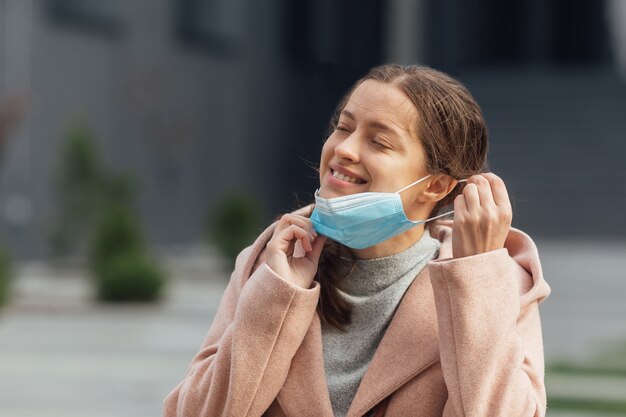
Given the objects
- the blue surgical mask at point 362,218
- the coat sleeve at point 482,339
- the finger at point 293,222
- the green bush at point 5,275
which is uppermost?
the blue surgical mask at point 362,218

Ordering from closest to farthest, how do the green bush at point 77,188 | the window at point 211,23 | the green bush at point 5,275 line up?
the green bush at point 5,275 → the green bush at point 77,188 → the window at point 211,23

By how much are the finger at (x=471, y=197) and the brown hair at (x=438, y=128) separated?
13 centimetres

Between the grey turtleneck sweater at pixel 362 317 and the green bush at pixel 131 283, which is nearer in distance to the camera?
the grey turtleneck sweater at pixel 362 317

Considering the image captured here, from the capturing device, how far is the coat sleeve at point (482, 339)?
2377 millimetres

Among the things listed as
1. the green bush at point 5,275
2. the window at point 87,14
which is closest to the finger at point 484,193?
the green bush at point 5,275

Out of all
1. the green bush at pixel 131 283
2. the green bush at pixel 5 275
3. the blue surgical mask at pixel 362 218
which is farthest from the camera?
the green bush at pixel 131 283

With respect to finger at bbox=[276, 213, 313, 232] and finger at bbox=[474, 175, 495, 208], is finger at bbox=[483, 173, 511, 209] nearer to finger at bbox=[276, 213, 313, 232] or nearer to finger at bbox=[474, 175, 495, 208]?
finger at bbox=[474, 175, 495, 208]

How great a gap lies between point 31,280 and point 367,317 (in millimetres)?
16059

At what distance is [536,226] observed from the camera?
26.3 meters

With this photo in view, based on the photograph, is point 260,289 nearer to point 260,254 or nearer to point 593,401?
point 260,254

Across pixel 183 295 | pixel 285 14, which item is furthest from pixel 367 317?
pixel 285 14

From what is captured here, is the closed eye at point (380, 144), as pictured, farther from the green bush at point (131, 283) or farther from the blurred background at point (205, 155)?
the green bush at point (131, 283)

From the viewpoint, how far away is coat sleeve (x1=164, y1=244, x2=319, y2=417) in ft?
8.27

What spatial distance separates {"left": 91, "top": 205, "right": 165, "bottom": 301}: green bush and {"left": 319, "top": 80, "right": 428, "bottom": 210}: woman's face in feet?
42.3
